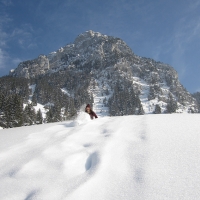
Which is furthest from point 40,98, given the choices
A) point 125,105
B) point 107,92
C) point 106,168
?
point 106,168

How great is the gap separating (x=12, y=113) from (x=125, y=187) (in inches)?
1805

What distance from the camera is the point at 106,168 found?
3652 millimetres

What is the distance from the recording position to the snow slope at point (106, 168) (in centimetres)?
290

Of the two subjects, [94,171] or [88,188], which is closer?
[88,188]

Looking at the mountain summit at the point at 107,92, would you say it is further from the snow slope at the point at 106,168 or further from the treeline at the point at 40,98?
the snow slope at the point at 106,168

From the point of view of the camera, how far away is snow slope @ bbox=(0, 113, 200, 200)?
2.90m

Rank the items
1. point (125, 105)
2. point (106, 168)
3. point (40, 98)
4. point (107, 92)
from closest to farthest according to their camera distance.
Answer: point (106, 168)
point (40, 98)
point (125, 105)
point (107, 92)

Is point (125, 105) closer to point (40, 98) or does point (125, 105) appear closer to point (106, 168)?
point (40, 98)

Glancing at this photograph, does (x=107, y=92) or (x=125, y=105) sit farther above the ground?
(x=107, y=92)

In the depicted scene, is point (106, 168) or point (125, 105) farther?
point (125, 105)

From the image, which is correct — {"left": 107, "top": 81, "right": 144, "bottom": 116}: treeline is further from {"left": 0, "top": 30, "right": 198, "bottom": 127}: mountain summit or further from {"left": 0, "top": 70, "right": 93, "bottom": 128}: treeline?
{"left": 0, "top": 70, "right": 93, "bottom": 128}: treeline

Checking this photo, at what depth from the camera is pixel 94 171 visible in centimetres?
354

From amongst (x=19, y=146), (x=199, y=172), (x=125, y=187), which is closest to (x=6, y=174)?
(x=19, y=146)

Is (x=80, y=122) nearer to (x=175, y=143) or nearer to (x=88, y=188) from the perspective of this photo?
(x=175, y=143)
